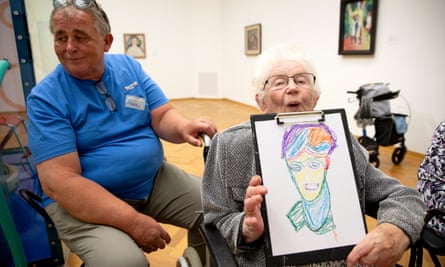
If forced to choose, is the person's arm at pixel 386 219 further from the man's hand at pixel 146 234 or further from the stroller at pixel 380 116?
the stroller at pixel 380 116

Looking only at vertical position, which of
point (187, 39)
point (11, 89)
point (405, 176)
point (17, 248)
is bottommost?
point (405, 176)

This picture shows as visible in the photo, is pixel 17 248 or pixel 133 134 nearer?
pixel 17 248

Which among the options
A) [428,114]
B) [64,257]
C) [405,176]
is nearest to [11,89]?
[64,257]

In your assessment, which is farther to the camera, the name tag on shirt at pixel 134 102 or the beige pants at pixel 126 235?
the name tag on shirt at pixel 134 102

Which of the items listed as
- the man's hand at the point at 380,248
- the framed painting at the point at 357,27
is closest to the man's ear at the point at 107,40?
Answer: the man's hand at the point at 380,248

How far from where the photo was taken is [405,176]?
3145mm

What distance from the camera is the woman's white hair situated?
1.11 metres

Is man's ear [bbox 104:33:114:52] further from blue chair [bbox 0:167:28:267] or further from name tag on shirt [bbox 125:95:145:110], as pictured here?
blue chair [bbox 0:167:28:267]

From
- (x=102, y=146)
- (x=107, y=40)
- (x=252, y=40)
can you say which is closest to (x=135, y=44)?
(x=252, y=40)

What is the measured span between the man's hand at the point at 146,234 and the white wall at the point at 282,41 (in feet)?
2.15

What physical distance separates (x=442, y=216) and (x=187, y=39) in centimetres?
799

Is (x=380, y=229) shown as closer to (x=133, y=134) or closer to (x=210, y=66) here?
(x=133, y=134)

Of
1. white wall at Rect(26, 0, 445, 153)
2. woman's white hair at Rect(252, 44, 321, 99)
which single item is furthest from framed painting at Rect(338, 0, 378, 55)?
woman's white hair at Rect(252, 44, 321, 99)

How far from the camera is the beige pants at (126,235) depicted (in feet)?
3.48
